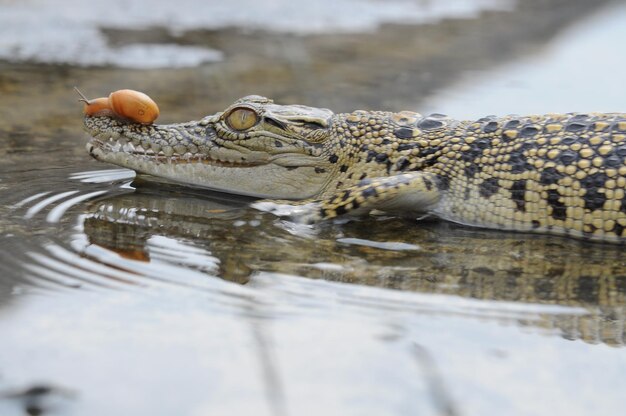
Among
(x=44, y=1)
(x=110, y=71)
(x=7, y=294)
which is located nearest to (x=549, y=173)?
(x=7, y=294)

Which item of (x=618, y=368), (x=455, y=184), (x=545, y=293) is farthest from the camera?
(x=455, y=184)

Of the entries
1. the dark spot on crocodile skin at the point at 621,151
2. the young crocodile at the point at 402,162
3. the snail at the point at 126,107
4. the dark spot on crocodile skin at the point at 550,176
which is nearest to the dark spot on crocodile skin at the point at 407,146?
the young crocodile at the point at 402,162

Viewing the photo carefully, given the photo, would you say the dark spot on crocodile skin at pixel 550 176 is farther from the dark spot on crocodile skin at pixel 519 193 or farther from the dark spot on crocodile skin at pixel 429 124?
the dark spot on crocodile skin at pixel 429 124

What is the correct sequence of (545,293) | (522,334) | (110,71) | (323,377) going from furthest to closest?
(110,71) → (545,293) → (522,334) → (323,377)

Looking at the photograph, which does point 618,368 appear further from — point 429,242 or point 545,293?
point 429,242

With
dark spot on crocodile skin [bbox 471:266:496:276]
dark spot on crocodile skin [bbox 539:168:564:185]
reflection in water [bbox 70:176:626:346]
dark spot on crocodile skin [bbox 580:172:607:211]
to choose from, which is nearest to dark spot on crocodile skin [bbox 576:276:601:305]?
reflection in water [bbox 70:176:626:346]

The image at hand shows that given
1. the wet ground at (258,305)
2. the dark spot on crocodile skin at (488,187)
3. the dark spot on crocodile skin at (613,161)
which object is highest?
the dark spot on crocodile skin at (613,161)

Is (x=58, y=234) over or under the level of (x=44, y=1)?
under
